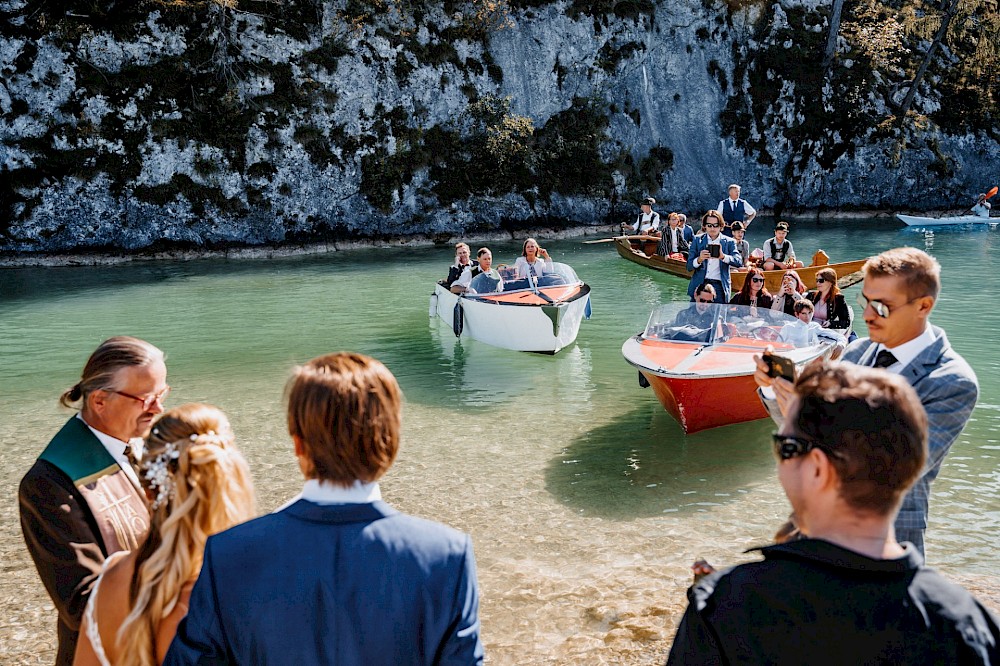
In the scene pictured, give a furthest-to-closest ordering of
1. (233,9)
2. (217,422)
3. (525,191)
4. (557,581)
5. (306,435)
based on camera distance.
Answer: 1. (525,191)
2. (233,9)
3. (557,581)
4. (217,422)
5. (306,435)

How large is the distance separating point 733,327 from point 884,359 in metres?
6.99

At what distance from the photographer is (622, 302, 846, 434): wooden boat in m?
9.27

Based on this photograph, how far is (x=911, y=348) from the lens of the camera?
11.0 ft

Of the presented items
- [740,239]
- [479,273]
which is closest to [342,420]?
[479,273]

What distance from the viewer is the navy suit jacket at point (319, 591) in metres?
2.00

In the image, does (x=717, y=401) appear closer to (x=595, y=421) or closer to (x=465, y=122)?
(x=595, y=421)

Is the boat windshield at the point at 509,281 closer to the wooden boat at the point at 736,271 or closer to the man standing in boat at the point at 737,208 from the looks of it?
the wooden boat at the point at 736,271

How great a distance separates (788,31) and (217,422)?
44533 millimetres

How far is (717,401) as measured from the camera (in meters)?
9.45

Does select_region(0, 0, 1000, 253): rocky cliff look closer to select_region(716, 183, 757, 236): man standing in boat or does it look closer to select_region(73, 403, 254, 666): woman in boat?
select_region(716, 183, 757, 236): man standing in boat

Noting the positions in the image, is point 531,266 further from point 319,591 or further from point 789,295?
point 319,591

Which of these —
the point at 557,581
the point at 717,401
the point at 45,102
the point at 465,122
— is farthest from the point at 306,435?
the point at 465,122

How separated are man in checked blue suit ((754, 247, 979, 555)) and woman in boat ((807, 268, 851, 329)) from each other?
8244 millimetres

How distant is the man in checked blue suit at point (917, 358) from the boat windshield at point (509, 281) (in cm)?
1168
